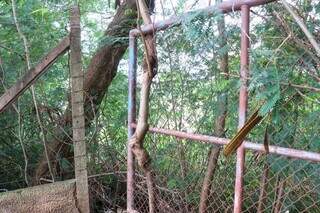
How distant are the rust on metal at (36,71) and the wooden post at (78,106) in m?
0.08

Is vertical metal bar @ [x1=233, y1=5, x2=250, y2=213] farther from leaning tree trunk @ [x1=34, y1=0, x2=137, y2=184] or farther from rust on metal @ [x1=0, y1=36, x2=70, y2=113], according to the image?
leaning tree trunk @ [x1=34, y1=0, x2=137, y2=184]

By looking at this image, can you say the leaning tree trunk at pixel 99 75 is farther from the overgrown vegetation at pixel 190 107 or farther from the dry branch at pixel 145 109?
the dry branch at pixel 145 109

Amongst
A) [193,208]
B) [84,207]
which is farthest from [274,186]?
[84,207]

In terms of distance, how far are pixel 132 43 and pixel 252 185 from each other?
4.85 feet

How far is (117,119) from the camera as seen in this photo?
476 centimetres

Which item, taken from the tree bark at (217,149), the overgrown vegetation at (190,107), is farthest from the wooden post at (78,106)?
the tree bark at (217,149)

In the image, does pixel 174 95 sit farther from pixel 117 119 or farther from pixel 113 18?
pixel 113 18

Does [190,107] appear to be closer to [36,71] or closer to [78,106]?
[78,106]

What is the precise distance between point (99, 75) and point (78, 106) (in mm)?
1429

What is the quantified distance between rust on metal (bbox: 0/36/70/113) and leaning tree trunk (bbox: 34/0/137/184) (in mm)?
1108

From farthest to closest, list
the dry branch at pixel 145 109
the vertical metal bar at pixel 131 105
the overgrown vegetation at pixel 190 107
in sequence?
1. the vertical metal bar at pixel 131 105
2. the dry branch at pixel 145 109
3. the overgrown vegetation at pixel 190 107

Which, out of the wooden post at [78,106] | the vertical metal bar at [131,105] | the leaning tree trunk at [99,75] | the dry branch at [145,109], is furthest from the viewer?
the leaning tree trunk at [99,75]

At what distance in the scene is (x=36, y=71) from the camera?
137 inches

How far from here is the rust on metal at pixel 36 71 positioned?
3.45m
